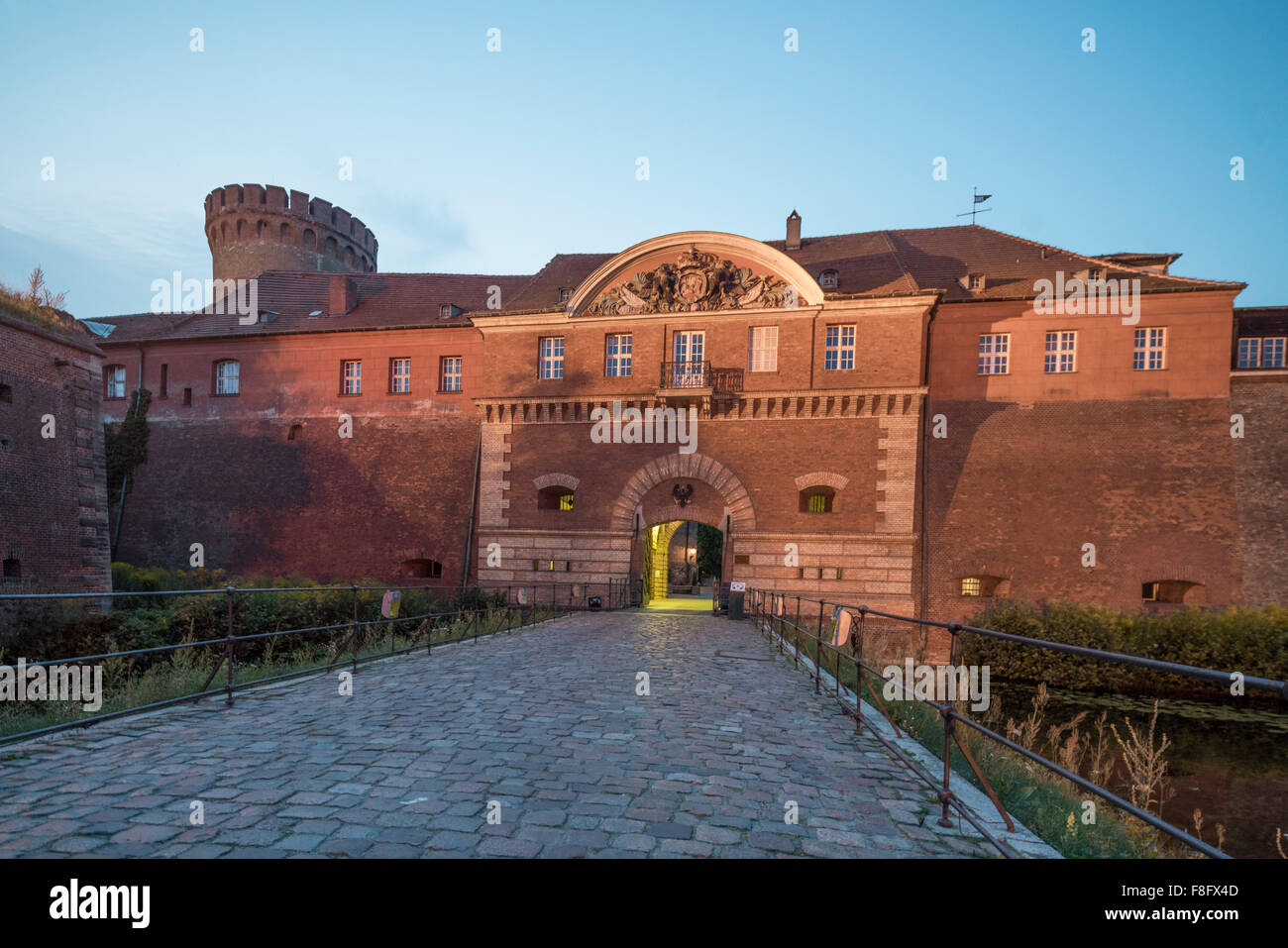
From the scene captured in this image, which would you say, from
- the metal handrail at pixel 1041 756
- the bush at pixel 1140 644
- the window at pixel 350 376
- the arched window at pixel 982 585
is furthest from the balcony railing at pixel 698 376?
the metal handrail at pixel 1041 756

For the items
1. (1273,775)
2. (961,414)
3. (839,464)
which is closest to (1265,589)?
(961,414)

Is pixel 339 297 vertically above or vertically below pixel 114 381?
above

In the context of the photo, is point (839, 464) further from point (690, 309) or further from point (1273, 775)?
point (1273, 775)

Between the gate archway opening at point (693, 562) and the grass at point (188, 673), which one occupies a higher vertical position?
the grass at point (188, 673)

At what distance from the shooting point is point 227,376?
25.6 m

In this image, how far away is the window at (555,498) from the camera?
2148 centimetres

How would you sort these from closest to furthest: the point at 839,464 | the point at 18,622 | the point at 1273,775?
1. the point at 1273,775
2. the point at 18,622
3. the point at 839,464

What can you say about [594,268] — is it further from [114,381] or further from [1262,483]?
[1262,483]

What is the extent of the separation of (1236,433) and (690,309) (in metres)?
16.3

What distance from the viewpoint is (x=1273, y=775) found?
10.3 m

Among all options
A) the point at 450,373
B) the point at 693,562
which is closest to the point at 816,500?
the point at 450,373

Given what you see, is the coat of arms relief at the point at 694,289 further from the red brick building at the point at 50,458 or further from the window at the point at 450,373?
the red brick building at the point at 50,458

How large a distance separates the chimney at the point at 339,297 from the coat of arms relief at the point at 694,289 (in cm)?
1146

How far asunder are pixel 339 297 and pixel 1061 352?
2582 cm
